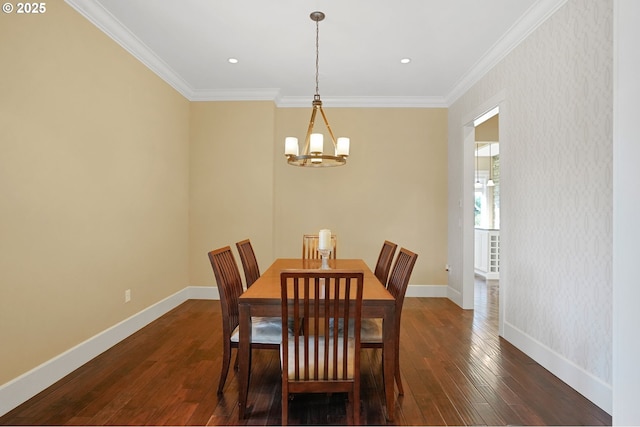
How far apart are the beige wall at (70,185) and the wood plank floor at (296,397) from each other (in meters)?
0.37

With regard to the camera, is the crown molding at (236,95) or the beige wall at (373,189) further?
the beige wall at (373,189)

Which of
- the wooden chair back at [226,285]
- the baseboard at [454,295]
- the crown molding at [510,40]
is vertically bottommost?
the baseboard at [454,295]

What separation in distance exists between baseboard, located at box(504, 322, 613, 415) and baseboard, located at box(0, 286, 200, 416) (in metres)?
3.57

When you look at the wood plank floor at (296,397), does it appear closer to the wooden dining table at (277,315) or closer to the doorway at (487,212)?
the wooden dining table at (277,315)

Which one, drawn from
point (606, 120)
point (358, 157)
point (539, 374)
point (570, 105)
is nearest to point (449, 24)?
point (570, 105)

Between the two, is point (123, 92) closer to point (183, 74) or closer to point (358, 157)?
point (183, 74)

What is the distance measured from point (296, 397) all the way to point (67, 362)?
173 centimetres

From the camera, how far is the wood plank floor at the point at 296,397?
195cm

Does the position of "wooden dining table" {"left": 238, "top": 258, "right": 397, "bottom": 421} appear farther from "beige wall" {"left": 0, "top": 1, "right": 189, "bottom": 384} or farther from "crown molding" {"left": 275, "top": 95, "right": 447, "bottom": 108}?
"crown molding" {"left": 275, "top": 95, "right": 447, "bottom": 108}

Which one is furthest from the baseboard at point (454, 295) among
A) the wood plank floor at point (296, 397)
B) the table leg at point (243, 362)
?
the table leg at point (243, 362)

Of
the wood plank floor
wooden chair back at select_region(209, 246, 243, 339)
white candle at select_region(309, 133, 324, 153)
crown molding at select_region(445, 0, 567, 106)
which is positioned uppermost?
crown molding at select_region(445, 0, 567, 106)

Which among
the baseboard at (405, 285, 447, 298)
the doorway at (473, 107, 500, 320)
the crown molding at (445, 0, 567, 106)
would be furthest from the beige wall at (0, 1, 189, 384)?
the doorway at (473, 107, 500, 320)

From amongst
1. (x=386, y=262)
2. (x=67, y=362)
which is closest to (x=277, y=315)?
(x=386, y=262)

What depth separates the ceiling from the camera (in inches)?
107
